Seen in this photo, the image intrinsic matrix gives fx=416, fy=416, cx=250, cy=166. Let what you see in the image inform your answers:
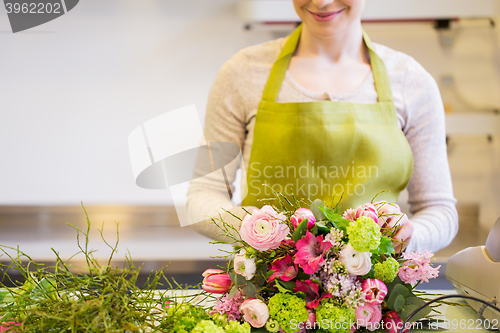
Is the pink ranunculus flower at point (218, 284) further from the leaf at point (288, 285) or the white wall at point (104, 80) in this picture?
the white wall at point (104, 80)

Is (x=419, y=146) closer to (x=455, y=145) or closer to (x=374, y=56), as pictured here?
(x=374, y=56)

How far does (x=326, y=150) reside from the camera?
1005mm

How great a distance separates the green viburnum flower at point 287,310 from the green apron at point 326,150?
0.49 metres

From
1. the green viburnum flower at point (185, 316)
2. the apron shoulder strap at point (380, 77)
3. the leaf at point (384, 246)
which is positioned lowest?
the green viburnum flower at point (185, 316)

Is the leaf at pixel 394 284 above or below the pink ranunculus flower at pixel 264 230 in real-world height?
below

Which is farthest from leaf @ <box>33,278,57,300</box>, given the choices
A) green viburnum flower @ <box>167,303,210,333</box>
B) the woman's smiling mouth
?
the woman's smiling mouth

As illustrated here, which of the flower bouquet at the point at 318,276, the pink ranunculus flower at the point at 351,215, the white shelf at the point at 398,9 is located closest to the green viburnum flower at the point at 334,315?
the flower bouquet at the point at 318,276

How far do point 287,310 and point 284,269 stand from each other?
5 cm

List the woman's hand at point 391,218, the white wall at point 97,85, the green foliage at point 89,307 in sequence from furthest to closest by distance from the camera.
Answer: the white wall at point 97,85, the woman's hand at point 391,218, the green foliage at point 89,307

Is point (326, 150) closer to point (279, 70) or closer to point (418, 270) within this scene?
point (279, 70)

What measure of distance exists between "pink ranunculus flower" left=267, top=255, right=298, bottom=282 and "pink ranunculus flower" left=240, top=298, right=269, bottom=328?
0.11ft

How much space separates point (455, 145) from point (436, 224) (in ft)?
3.10

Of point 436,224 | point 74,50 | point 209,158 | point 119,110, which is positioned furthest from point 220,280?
point 74,50

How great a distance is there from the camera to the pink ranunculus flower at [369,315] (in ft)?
1.72
